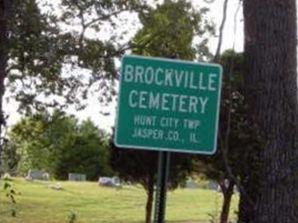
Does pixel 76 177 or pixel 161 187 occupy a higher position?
pixel 161 187

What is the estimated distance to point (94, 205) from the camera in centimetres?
3800

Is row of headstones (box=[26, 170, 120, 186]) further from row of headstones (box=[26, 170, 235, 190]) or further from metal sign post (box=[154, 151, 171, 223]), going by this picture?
metal sign post (box=[154, 151, 171, 223])

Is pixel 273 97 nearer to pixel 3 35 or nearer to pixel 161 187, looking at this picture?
pixel 161 187

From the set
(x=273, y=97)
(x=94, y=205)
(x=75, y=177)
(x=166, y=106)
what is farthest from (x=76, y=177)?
(x=166, y=106)

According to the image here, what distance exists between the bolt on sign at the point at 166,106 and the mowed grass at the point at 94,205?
18.8 m

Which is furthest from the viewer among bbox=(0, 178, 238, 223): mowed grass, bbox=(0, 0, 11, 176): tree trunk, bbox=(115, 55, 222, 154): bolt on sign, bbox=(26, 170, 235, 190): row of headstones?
bbox=(26, 170, 235, 190): row of headstones

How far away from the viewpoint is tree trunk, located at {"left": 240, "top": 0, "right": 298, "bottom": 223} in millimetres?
7359

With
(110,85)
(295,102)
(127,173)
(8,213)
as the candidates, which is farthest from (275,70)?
(8,213)

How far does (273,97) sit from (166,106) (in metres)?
1.79

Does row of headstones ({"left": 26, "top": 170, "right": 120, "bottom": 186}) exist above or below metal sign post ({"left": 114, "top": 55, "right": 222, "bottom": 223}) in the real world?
below

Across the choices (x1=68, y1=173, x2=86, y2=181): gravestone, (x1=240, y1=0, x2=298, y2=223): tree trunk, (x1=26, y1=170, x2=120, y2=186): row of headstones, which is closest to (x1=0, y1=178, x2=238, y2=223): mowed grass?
(x1=26, y1=170, x2=120, y2=186): row of headstones

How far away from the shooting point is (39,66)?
1764 centimetres

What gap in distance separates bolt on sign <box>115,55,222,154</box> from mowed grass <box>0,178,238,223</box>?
18.8 metres

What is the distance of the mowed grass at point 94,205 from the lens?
30344mm
